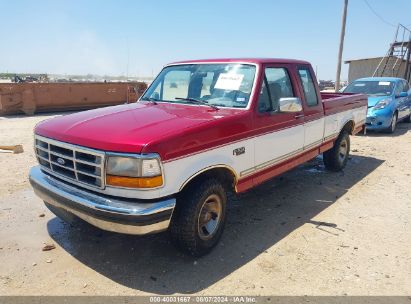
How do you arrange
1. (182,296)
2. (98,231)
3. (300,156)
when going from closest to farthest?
(182,296) → (98,231) → (300,156)

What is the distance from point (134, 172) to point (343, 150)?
Answer: 5.23 meters

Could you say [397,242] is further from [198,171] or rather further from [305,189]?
[198,171]

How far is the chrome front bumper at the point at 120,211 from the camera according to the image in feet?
9.85

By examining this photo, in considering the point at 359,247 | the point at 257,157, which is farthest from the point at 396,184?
the point at 257,157

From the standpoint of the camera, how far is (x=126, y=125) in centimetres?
340

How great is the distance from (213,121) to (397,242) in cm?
256

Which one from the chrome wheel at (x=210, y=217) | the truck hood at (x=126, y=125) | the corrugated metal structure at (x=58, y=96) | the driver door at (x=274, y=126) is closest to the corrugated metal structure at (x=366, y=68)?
the corrugated metal structure at (x=58, y=96)

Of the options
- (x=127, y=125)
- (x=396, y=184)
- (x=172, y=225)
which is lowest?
(x=396, y=184)

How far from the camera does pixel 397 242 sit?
161 inches

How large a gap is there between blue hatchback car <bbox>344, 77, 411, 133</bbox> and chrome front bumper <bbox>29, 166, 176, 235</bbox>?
917cm

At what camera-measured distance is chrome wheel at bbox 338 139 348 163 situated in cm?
685

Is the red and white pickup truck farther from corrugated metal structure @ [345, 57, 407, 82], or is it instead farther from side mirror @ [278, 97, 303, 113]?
corrugated metal structure @ [345, 57, 407, 82]

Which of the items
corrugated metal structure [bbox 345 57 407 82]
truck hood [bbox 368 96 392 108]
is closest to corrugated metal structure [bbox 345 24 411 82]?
A: corrugated metal structure [bbox 345 57 407 82]

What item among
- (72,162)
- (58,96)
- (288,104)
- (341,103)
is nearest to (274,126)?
(288,104)
